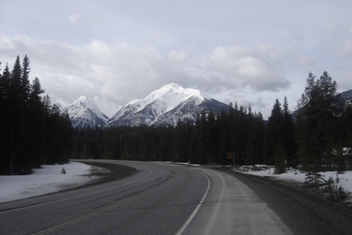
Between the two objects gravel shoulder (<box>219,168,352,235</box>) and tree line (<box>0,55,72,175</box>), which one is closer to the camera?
gravel shoulder (<box>219,168,352,235</box>)

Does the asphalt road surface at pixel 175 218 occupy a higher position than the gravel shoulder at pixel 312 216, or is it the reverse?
the gravel shoulder at pixel 312 216

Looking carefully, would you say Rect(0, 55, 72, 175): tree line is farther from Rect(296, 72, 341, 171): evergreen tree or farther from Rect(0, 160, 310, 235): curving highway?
Rect(296, 72, 341, 171): evergreen tree

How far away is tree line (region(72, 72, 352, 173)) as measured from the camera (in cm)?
2985

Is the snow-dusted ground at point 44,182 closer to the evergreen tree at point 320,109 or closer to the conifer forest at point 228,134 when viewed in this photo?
the conifer forest at point 228,134

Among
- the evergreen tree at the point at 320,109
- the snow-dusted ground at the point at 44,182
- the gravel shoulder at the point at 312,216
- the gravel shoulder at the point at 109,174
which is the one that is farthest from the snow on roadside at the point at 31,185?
the evergreen tree at the point at 320,109

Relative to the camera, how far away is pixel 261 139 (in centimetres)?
7194

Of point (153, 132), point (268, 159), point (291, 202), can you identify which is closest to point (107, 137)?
point (153, 132)

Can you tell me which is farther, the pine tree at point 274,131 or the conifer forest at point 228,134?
the pine tree at point 274,131

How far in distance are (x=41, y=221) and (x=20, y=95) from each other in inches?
1487

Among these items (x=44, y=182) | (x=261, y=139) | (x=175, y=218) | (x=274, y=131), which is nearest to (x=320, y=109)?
(x=274, y=131)

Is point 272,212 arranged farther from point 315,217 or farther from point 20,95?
point 20,95

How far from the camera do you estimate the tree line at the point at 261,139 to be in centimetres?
2985

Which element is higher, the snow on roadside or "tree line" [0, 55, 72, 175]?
"tree line" [0, 55, 72, 175]

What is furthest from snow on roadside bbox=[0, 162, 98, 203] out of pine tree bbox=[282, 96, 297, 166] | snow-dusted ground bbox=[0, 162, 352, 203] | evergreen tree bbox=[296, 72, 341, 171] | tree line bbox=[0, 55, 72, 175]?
pine tree bbox=[282, 96, 297, 166]
